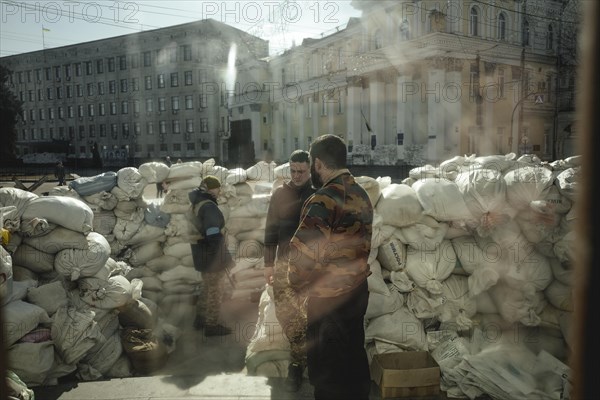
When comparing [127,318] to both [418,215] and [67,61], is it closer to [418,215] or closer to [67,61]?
[418,215]

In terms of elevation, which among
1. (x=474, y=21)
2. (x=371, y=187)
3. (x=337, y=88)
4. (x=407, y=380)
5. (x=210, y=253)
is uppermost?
(x=474, y=21)

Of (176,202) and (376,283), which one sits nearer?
(376,283)

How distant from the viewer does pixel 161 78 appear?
145 feet

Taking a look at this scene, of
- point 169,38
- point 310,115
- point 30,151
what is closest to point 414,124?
point 310,115

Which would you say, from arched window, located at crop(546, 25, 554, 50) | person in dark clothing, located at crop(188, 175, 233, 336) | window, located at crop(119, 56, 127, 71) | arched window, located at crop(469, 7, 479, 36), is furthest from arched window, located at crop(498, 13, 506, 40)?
window, located at crop(119, 56, 127, 71)

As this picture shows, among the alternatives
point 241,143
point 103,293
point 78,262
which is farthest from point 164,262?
point 241,143

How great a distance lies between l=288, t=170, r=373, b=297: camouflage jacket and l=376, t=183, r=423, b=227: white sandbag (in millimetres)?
1478

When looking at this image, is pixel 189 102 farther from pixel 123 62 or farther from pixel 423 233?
pixel 423 233

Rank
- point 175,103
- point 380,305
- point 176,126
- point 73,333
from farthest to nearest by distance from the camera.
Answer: point 176,126 → point 175,103 → point 380,305 → point 73,333

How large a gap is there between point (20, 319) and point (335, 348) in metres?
2.19

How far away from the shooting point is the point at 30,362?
2.77m

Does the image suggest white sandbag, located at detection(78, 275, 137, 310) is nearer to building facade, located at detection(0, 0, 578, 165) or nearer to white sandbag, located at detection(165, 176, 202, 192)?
white sandbag, located at detection(165, 176, 202, 192)

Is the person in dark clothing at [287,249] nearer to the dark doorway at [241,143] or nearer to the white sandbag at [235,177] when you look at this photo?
the white sandbag at [235,177]

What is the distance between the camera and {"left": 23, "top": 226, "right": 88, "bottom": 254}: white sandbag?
11.0 feet
